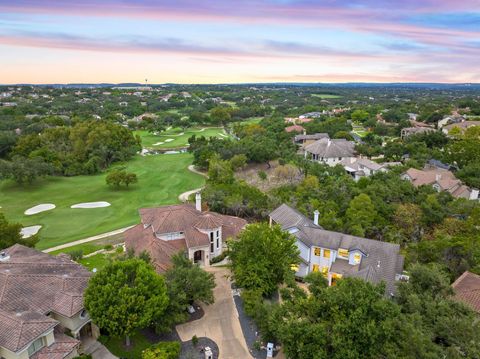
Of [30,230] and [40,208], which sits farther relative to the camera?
[40,208]

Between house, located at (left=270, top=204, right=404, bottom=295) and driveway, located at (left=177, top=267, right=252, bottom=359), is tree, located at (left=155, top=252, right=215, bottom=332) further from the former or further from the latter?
house, located at (left=270, top=204, right=404, bottom=295)

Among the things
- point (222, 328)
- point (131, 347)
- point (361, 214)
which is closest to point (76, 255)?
point (131, 347)

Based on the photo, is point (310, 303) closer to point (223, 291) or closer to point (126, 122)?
point (223, 291)

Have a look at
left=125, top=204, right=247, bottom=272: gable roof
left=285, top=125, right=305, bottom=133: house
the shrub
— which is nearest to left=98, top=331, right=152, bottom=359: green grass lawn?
the shrub

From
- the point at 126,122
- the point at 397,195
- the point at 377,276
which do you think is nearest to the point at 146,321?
the point at 377,276

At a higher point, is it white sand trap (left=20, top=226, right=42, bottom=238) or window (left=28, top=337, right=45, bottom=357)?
window (left=28, top=337, right=45, bottom=357)

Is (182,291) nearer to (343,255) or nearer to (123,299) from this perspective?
(123,299)

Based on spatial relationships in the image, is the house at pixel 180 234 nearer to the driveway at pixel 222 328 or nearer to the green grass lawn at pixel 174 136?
the driveway at pixel 222 328
